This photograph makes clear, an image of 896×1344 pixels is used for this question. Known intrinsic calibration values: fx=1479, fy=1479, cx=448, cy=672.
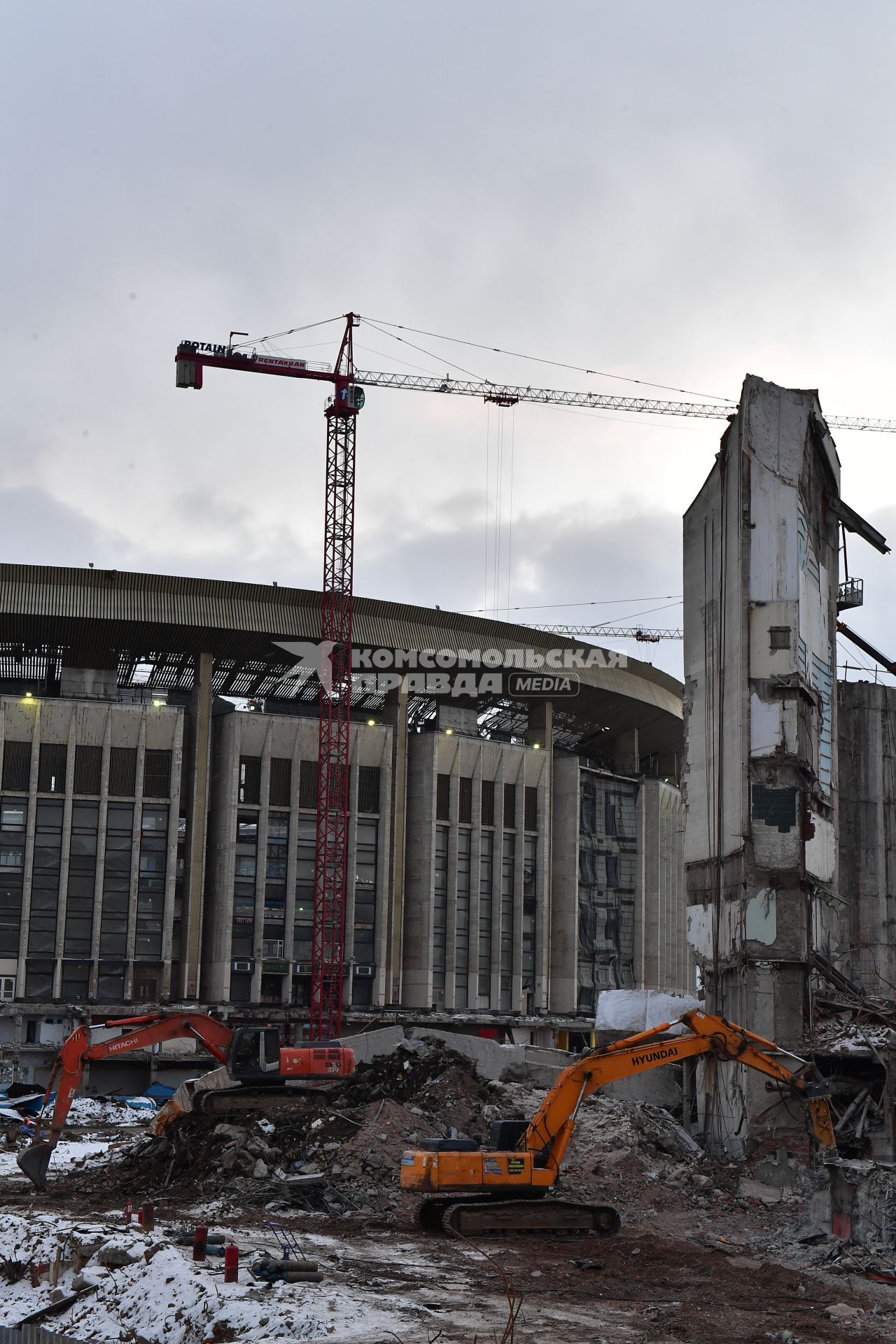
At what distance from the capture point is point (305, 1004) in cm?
8069

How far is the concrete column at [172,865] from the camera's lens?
77250 millimetres

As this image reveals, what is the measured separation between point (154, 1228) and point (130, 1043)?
7.89 meters

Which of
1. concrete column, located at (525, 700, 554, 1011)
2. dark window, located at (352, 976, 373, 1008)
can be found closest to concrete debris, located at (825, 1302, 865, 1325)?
dark window, located at (352, 976, 373, 1008)

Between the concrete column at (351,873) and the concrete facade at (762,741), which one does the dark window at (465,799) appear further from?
the concrete facade at (762,741)

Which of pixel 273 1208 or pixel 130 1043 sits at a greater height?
pixel 130 1043

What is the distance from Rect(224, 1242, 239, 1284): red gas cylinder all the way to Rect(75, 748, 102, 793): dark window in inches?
2284

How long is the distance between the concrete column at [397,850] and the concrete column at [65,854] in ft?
59.5

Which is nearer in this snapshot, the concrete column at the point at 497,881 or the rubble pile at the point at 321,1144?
the rubble pile at the point at 321,1144

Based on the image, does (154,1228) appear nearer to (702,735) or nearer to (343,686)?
(702,735)

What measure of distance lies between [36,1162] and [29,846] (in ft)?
152

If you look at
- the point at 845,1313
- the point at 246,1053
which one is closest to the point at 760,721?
the point at 246,1053

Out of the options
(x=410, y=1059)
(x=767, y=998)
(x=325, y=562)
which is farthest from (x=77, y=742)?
(x=767, y=998)

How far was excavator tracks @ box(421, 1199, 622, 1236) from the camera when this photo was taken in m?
26.8

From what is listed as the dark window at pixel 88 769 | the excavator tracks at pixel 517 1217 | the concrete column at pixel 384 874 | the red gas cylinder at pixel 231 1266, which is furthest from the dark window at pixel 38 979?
the red gas cylinder at pixel 231 1266
